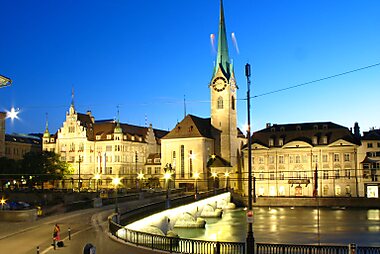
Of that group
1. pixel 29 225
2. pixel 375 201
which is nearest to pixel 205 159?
pixel 375 201

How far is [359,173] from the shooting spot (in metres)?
90.4

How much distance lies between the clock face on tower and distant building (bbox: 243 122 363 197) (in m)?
12.9

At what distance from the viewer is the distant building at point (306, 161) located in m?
91.2

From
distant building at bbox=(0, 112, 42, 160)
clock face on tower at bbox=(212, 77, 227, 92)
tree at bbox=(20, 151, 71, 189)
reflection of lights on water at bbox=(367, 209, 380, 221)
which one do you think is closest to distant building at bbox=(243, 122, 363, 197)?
reflection of lights on water at bbox=(367, 209, 380, 221)

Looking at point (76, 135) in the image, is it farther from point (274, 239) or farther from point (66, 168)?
point (274, 239)

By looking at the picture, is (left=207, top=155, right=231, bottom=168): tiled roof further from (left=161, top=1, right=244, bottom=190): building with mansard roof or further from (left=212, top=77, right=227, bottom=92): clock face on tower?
(left=212, top=77, right=227, bottom=92): clock face on tower

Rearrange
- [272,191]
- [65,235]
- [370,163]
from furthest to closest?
[272,191], [370,163], [65,235]

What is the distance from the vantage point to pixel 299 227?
204ft

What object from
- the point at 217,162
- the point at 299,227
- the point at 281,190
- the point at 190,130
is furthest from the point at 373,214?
the point at 190,130

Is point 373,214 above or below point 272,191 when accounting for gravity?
below

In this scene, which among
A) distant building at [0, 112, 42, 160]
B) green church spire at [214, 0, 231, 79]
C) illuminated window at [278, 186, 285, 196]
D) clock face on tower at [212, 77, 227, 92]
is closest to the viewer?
illuminated window at [278, 186, 285, 196]

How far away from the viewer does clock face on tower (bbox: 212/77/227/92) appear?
349 feet

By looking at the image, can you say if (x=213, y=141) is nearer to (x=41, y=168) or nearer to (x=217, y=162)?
(x=217, y=162)

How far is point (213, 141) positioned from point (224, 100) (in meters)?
9.21
